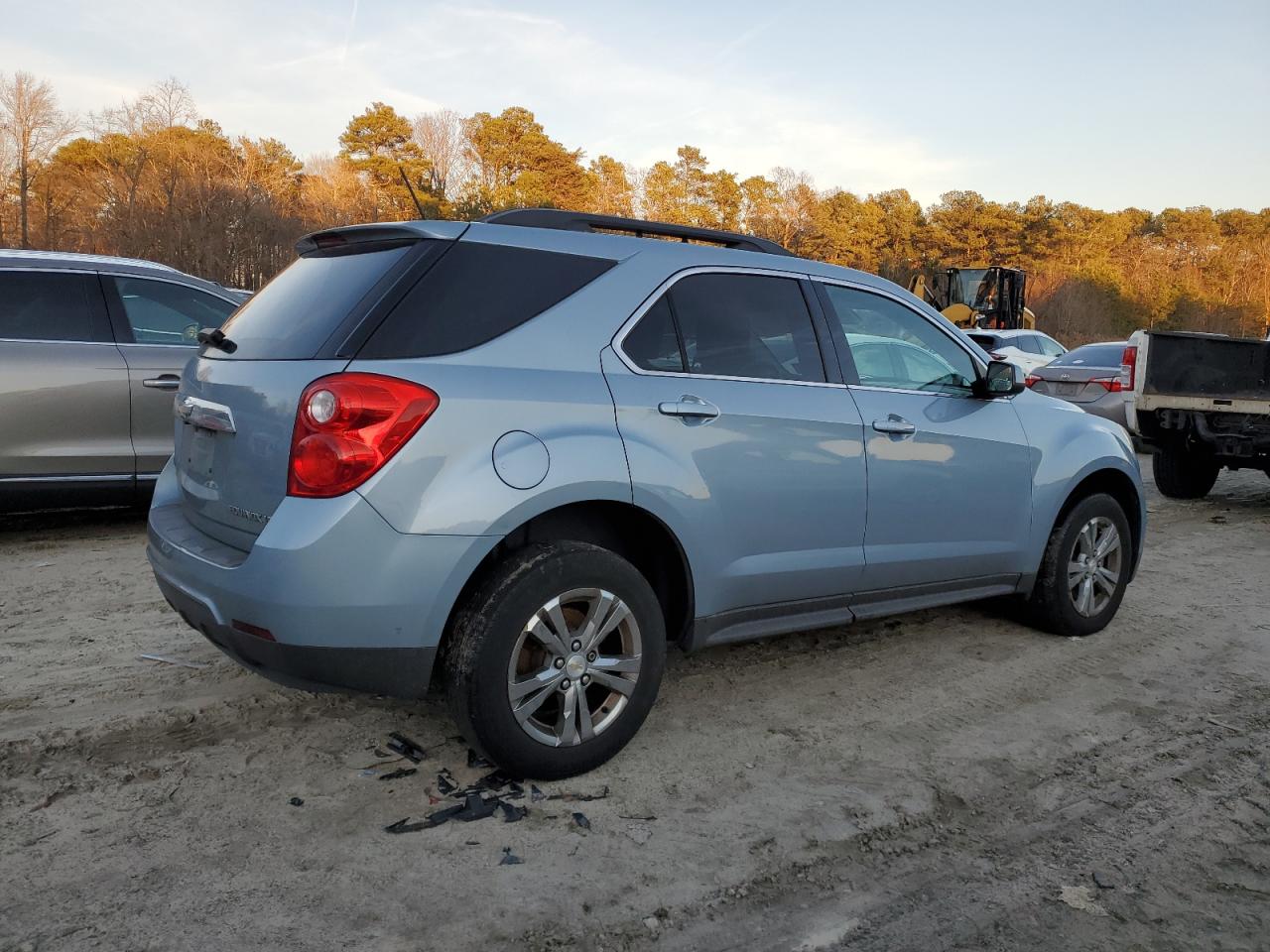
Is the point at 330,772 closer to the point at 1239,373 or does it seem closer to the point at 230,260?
the point at 1239,373

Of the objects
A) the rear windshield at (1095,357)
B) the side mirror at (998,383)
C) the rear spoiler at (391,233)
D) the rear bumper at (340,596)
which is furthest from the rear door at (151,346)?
the rear windshield at (1095,357)

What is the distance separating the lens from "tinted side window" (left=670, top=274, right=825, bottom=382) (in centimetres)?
349

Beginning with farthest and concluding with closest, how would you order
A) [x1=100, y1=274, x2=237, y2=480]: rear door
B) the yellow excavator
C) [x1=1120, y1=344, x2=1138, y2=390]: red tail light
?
the yellow excavator, [x1=1120, y1=344, x2=1138, y2=390]: red tail light, [x1=100, y1=274, x2=237, y2=480]: rear door

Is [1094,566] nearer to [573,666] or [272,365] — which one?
[573,666]

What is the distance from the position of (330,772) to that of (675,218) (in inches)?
1940

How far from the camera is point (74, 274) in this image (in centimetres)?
611

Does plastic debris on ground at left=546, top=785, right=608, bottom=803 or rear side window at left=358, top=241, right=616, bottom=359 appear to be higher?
rear side window at left=358, top=241, right=616, bottom=359

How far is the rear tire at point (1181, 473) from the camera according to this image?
9439mm

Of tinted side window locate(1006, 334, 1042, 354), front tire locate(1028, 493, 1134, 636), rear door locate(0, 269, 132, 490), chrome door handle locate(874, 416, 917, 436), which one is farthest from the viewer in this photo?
tinted side window locate(1006, 334, 1042, 354)

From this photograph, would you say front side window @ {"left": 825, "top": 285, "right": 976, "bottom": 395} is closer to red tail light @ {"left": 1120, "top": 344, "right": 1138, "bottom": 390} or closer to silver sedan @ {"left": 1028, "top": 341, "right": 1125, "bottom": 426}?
red tail light @ {"left": 1120, "top": 344, "right": 1138, "bottom": 390}

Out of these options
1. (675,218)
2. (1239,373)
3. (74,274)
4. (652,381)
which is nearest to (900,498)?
(652,381)

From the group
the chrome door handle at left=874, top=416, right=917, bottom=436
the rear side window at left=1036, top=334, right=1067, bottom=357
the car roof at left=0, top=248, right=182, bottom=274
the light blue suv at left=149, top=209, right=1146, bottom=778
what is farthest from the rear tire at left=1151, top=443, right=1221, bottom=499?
the rear side window at left=1036, top=334, right=1067, bottom=357

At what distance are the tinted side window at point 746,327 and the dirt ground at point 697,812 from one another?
1328 millimetres

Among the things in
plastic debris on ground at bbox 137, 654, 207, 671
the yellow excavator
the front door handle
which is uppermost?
the yellow excavator
